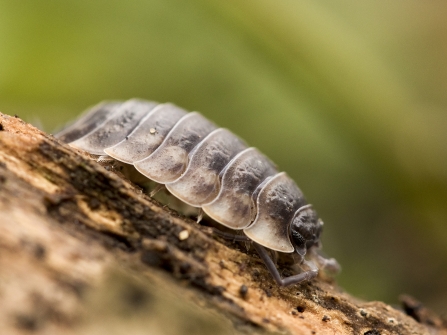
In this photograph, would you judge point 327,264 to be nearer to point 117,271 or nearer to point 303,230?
point 303,230

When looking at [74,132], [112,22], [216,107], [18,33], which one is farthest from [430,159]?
[18,33]

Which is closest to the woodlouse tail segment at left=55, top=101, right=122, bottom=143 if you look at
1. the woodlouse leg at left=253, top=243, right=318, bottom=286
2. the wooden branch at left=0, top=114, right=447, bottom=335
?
the wooden branch at left=0, top=114, right=447, bottom=335

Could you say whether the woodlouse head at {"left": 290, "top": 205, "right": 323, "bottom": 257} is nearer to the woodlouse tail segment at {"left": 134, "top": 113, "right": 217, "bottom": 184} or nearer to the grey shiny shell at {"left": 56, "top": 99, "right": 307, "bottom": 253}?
the grey shiny shell at {"left": 56, "top": 99, "right": 307, "bottom": 253}

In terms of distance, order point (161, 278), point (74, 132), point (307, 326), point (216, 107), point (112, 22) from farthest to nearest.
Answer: point (216, 107)
point (112, 22)
point (74, 132)
point (307, 326)
point (161, 278)

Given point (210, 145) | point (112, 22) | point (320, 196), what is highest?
point (112, 22)

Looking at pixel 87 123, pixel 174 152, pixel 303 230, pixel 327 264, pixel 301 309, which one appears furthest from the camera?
pixel 87 123

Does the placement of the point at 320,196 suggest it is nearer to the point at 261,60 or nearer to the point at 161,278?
the point at 261,60

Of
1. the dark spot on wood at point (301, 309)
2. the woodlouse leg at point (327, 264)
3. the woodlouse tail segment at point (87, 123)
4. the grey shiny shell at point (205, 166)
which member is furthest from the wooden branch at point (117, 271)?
the woodlouse tail segment at point (87, 123)

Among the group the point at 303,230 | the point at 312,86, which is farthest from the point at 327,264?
the point at 312,86
